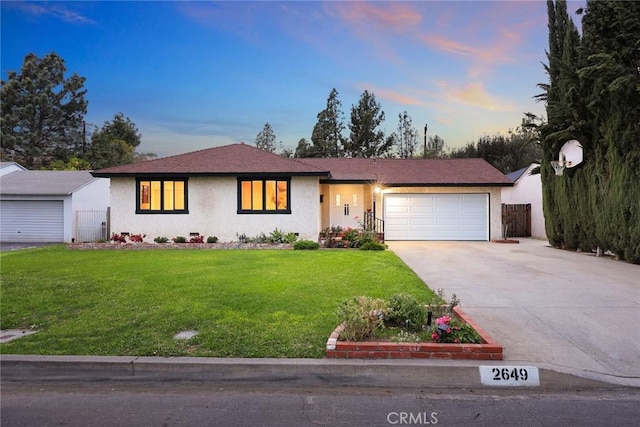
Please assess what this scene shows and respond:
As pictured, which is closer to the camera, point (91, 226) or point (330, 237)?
point (330, 237)

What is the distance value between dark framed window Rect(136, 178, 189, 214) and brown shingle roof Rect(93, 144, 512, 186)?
Result: 53 cm

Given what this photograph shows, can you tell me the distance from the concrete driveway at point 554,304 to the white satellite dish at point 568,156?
3509 millimetres

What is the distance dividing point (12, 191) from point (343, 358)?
2161 cm

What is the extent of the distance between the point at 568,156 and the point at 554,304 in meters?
10.1

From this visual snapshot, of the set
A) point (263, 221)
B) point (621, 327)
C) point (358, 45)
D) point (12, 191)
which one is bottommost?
point (621, 327)

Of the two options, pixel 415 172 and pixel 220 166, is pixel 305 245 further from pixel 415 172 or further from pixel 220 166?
pixel 415 172

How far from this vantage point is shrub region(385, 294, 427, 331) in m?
4.86

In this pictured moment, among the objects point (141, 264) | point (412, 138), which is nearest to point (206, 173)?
point (141, 264)

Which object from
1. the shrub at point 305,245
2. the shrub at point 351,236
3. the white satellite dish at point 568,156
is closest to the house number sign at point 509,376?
the shrub at point 305,245

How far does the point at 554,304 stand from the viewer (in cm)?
652

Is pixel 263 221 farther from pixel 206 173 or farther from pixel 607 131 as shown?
pixel 607 131

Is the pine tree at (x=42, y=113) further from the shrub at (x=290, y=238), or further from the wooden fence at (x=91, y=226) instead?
the shrub at (x=290, y=238)

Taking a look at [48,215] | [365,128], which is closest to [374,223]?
[48,215]

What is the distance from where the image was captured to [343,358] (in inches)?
162
